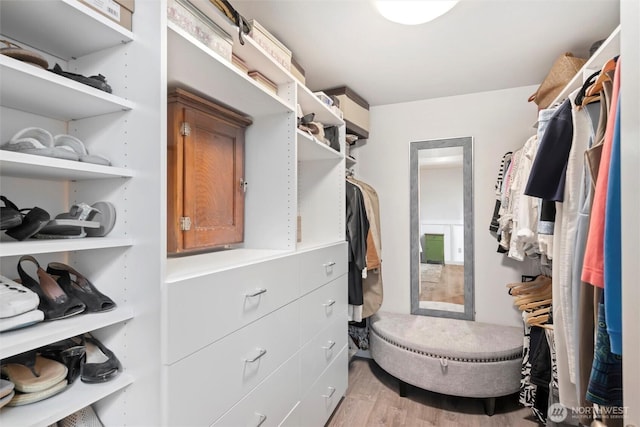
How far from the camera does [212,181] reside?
143 cm

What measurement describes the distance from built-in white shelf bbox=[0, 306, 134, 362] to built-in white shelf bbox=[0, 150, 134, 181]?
1.22ft

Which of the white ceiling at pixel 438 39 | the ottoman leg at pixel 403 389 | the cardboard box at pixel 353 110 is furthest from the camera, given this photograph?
the cardboard box at pixel 353 110

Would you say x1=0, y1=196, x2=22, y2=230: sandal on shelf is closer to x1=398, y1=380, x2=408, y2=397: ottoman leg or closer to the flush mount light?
the flush mount light

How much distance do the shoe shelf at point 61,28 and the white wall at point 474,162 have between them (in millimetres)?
2183

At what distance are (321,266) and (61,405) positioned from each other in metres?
1.14

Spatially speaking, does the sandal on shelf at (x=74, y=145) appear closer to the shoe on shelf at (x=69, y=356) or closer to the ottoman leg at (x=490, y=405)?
the shoe on shelf at (x=69, y=356)

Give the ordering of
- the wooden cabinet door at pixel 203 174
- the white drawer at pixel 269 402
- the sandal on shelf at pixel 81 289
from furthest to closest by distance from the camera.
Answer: the wooden cabinet door at pixel 203 174 → the white drawer at pixel 269 402 → the sandal on shelf at pixel 81 289

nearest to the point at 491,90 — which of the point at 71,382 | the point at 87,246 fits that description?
the point at 87,246

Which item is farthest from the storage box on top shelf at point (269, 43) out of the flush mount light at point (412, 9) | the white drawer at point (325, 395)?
the white drawer at point (325, 395)

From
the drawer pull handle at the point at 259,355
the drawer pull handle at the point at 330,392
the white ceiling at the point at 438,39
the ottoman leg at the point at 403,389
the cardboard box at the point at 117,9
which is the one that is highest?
the white ceiling at the point at 438,39

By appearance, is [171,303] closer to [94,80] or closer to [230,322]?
[230,322]

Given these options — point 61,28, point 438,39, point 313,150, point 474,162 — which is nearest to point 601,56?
point 438,39

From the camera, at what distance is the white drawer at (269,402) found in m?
1.05

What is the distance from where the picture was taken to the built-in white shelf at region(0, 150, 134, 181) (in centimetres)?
65
